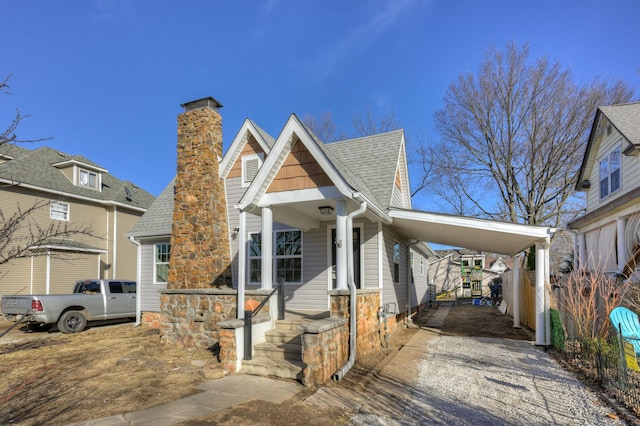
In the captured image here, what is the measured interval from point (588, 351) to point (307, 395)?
5167mm

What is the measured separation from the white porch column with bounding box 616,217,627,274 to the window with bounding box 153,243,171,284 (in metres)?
14.2

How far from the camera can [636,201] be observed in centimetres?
1065

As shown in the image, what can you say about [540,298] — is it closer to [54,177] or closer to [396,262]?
[396,262]

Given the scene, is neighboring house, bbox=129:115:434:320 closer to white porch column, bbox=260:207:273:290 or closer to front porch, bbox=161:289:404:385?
white porch column, bbox=260:207:273:290

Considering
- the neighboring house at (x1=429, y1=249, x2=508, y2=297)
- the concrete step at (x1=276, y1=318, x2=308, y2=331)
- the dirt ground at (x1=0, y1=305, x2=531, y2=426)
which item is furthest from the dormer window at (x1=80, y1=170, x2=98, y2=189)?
the neighboring house at (x1=429, y1=249, x2=508, y2=297)

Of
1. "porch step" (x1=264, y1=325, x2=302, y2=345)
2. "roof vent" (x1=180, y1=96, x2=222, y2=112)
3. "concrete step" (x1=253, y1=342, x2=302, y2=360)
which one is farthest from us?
"roof vent" (x1=180, y1=96, x2=222, y2=112)

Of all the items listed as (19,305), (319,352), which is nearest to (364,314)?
(319,352)

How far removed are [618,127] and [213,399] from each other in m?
13.7

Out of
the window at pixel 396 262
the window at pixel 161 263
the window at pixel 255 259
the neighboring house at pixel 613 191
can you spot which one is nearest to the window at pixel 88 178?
the window at pixel 161 263

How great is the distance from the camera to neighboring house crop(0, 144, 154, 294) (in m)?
16.9

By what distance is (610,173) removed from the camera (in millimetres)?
13250

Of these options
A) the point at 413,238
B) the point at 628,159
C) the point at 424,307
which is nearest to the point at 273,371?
the point at 413,238

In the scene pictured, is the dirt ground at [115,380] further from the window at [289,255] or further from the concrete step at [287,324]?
the window at [289,255]

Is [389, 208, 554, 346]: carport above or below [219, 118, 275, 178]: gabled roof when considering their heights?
below
